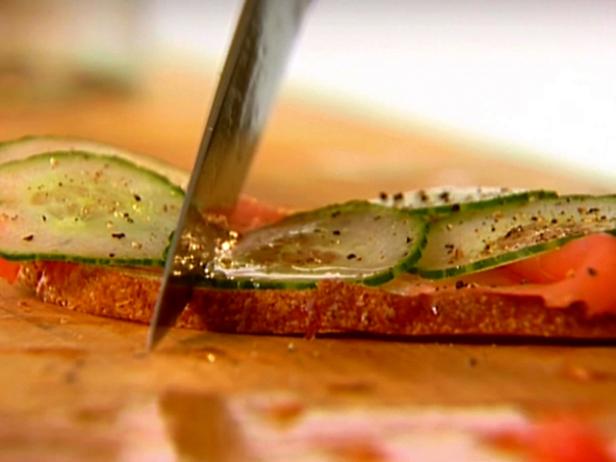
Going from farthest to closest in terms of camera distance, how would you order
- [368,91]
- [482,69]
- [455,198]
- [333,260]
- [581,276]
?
1. [368,91]
2. [482,69]
3. [455,198]
4. [333,260]
5. [581,276]

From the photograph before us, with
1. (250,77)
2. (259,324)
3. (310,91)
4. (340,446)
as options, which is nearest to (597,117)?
(310,91)

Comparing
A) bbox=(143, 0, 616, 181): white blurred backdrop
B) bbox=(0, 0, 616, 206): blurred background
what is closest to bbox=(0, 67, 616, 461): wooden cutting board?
bbox=(0, 0, 616, 206): blurred background

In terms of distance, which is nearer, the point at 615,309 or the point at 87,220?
the point at 615,309

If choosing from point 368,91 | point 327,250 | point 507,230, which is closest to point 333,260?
point 327,250

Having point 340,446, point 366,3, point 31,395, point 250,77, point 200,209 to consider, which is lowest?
point 31,395

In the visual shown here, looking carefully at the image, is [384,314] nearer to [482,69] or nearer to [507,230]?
[507,230]

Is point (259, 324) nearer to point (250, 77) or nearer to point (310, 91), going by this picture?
point (250, 77)
